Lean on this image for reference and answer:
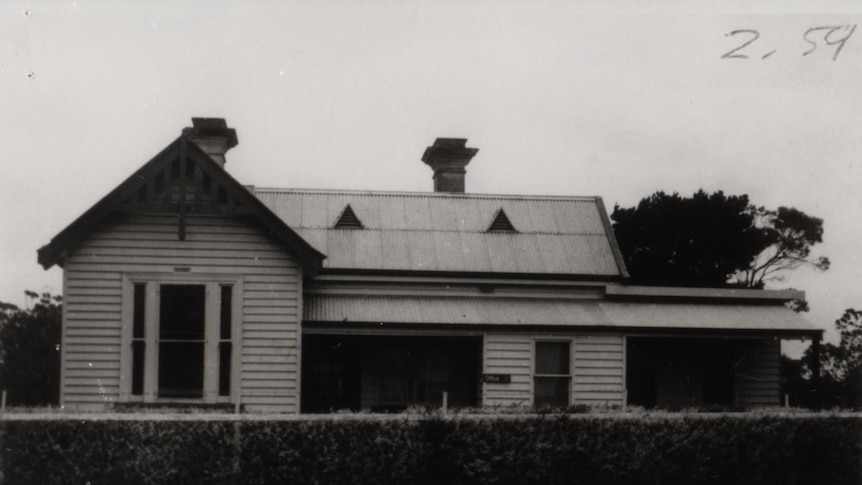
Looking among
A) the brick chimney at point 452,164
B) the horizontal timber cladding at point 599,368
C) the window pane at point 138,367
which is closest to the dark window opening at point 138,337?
the window pane at point 138,367

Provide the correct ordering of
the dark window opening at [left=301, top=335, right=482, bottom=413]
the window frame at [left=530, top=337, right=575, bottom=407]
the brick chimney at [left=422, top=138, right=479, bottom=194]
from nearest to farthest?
the window frame at [left=530, top=337, right=575, bottom=407]
the dark window opening at [left=301, top=335, right=482, bottom=413]
the brick chimney at [left=422, top=138, right=479, bottom=194]

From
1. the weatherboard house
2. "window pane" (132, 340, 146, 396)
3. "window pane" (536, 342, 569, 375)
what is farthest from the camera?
"window pane" (536, 342, 569, 375)

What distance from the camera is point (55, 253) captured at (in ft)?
61.7

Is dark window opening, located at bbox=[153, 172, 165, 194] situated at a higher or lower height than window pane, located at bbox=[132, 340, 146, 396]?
higher

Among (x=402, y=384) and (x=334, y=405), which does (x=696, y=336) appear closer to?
(x=402, y=384)

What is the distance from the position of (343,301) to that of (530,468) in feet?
26.4

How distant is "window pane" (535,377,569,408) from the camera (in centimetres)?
2189

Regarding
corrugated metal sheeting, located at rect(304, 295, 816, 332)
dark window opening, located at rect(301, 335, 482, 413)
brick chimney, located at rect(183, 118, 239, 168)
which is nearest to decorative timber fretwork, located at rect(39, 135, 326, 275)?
corrugated metal sheeting, located at rect(304, 295, 816, 332)

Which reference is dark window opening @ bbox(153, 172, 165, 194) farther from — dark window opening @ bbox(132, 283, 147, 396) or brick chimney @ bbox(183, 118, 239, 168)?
brick chimney @ bbox(183, 118, 239, 168)

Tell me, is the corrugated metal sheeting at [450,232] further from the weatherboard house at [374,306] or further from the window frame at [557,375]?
the window frame at [557,375]

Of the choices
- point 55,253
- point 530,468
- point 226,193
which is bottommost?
point 530,468

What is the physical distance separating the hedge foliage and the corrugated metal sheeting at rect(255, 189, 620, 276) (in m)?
8.32

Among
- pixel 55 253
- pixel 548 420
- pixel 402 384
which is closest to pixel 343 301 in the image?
pixel 402 384

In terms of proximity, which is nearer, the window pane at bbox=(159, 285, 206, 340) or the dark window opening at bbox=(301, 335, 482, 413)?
the window pane at bbox=(159, 285, 206, 340)
